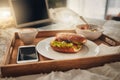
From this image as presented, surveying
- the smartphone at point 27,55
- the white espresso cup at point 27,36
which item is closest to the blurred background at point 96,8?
the white espresso cup at point 27,36

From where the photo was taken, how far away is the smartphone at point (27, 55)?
0.76 metres

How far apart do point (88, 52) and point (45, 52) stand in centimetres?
21

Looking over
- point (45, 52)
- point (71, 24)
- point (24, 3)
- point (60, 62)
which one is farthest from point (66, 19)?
point (60, 62)

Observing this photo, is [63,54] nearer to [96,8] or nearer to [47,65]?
[47,65]

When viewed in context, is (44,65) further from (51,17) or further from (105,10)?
(105,10)

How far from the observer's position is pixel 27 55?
2.63 feet

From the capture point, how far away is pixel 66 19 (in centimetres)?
156

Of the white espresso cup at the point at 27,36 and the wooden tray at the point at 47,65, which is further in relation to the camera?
the white espresso cup at the point at 27,36

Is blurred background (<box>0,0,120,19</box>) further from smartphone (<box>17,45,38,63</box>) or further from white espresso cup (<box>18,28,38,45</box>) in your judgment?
smartphone (<box>17,45,38,63</box>)

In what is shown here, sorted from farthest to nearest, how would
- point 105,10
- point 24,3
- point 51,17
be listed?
point 105,10, point 51,17, point 24,3

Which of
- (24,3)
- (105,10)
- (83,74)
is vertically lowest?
(105,10)

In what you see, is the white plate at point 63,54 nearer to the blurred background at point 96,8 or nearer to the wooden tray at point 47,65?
the wooden tray at point 47,65

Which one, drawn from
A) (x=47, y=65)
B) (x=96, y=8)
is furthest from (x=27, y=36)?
(x=96, y=8)

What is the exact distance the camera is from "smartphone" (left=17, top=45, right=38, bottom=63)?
76 centimetres
